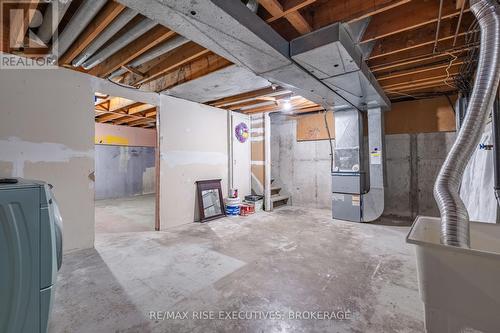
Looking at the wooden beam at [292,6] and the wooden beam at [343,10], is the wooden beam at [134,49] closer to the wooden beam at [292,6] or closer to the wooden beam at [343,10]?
the wooden beam at [292,6]

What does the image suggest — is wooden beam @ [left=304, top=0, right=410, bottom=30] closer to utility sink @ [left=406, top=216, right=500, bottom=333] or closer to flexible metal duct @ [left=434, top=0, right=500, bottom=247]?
flexible metal duct @ [left=434, top=0, right=500, bottom=247]

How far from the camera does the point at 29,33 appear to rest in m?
2.36

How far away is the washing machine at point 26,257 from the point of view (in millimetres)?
1081

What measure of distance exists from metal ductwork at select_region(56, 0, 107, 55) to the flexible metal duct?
2.44 m

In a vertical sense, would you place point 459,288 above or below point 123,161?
below

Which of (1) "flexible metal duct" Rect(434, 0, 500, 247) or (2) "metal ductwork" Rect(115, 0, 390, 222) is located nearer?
(1) "flexible metal duct" Rect(434, 0, 500, 247)

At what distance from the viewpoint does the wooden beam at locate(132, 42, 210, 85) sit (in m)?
2.58

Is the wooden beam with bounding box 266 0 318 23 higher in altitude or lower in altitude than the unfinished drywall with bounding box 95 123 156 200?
higher

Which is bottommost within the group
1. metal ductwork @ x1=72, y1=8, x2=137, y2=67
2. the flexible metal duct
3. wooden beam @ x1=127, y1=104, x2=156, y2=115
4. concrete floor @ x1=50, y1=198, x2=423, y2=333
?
concrete floor @ x1=50, y1=198, x2=423, y2=333

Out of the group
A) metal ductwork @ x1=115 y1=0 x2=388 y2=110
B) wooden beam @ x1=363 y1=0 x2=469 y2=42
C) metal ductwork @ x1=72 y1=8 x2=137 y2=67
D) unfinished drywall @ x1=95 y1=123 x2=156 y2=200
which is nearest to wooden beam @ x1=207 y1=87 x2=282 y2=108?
metal ductwork @ x1=115 y1=0 x2=388 y2=110

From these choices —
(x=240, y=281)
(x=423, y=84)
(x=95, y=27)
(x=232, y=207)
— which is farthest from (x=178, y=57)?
(x=423, y=84)

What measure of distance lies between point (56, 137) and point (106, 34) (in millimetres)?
1458

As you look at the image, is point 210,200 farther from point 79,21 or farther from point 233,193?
point 79,21

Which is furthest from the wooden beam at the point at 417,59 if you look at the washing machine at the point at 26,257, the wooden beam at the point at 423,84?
the washing machine at the point at 26,257
